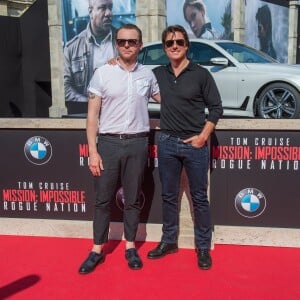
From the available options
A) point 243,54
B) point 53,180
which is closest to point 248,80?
point 243,54

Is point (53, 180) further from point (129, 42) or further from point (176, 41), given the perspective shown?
point (176, 41)

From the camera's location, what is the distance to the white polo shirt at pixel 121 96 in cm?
358

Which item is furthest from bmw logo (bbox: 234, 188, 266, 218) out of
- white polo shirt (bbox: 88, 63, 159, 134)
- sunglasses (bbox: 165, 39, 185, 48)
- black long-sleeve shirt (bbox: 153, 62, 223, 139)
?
sunglasses (bbox: 165, 39, 185, 48)

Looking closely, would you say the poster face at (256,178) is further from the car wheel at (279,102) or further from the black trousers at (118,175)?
the car wheel at (279,102)

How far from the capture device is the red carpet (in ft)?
11.5

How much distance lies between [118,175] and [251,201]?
53.4 inches

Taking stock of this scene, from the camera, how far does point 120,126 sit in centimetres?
365

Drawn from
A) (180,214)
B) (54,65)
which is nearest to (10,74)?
(54,65)

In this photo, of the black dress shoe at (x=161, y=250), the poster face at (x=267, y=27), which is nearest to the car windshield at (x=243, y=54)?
the black dress shoe at (x=161, y=250)

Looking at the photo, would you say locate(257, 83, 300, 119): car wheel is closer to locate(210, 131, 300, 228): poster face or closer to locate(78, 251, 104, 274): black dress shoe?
locate(210, 131, 300, 228): poster face

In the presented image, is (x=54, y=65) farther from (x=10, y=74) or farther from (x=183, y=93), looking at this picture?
(x=183, y=93)

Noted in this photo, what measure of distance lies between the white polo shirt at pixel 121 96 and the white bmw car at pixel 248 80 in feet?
13.0

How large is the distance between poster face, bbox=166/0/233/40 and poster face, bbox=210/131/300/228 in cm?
1037

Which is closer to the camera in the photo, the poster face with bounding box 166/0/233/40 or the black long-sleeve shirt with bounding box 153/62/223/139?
the black long-sleeve shirt with bounding box 153/62/223/139
